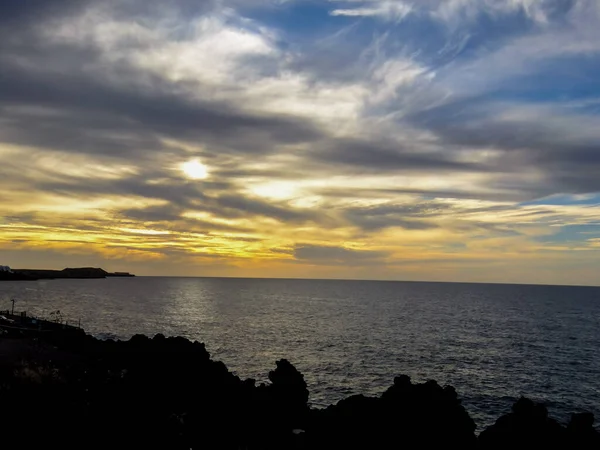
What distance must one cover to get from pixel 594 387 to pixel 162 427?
54.6m

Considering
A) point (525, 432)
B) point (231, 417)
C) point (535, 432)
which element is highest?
point (535, 432)

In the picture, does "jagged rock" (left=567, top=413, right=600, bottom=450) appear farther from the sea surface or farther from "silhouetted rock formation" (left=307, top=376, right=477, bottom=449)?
the sea surface

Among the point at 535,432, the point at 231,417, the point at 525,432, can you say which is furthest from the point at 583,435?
the point at 231,417

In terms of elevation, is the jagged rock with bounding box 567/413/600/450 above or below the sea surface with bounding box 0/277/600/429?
above

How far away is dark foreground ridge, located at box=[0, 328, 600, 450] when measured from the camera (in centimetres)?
2592

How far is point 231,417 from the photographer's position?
1256 inches

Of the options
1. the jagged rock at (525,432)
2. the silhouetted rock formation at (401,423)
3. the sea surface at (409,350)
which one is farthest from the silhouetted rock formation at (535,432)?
the sea surface at (409,350)

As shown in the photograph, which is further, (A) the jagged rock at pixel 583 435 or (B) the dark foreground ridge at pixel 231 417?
(A) the jagged rock at pixel 583 435

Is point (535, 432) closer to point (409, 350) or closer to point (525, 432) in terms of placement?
point (525, 432)

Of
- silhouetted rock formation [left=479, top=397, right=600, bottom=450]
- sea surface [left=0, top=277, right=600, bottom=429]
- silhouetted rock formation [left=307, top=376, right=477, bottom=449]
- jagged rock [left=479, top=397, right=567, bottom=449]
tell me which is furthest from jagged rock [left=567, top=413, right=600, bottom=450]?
sea surface [left=0, top=277, right=600, bottom=429]

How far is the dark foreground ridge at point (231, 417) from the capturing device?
25922 mm

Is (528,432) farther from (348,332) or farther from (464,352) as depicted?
(348,332)

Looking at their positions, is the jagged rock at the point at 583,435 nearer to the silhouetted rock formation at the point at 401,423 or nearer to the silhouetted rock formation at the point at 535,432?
the silhouetted rock formation at the point at 535,432

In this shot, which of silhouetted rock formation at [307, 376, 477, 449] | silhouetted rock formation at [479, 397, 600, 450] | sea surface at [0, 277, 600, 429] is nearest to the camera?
silhouetted rock formation at [479, 397, 600, 450]
